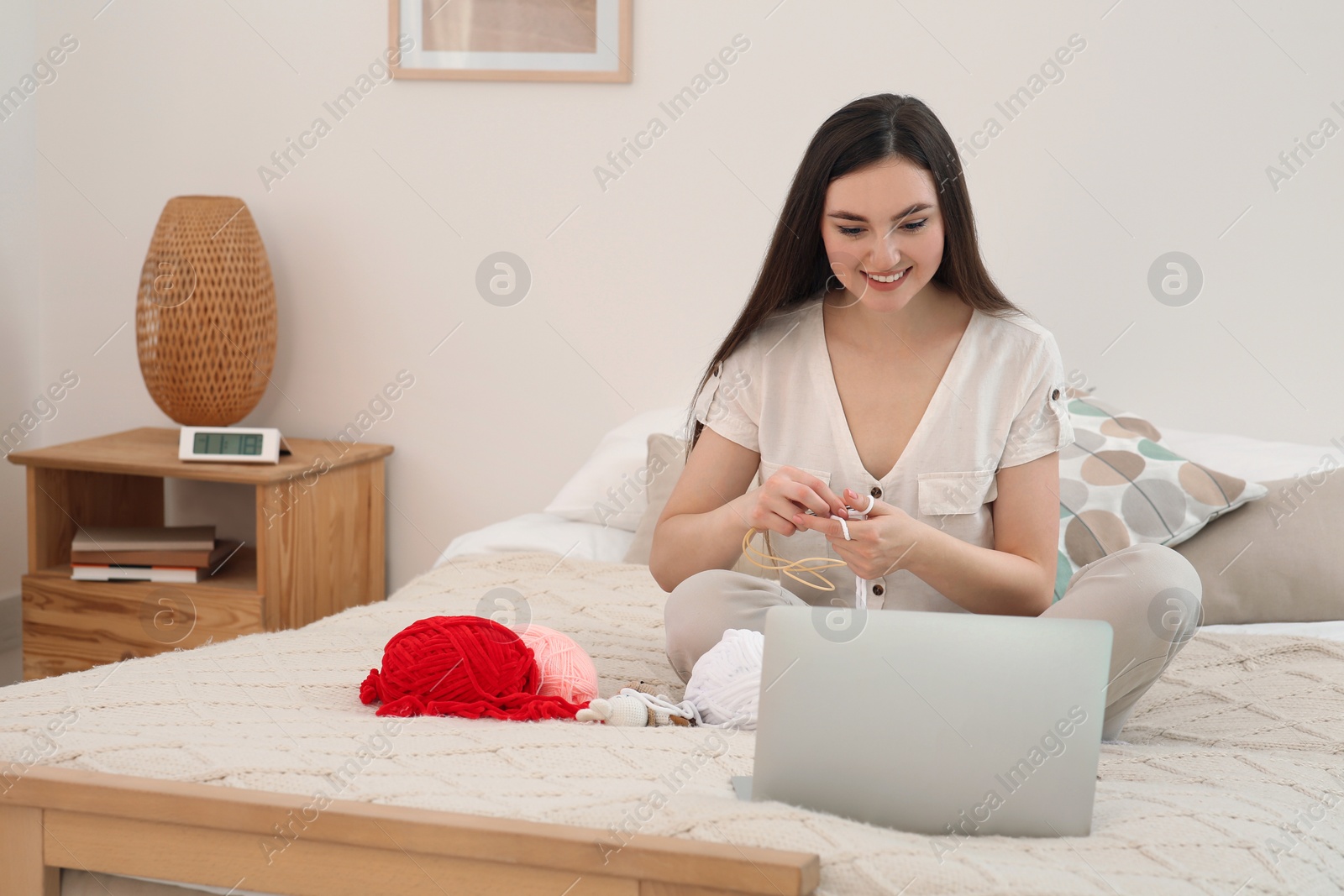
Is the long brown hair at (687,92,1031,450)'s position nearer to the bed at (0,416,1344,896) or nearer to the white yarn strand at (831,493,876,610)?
the white yarn strand at (831,493,876,610)

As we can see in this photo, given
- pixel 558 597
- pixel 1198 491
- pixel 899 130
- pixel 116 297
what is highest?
pixel 899 130

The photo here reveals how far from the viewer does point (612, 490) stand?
7.34 ft

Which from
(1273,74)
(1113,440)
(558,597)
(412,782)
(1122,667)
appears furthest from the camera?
(1273,74)

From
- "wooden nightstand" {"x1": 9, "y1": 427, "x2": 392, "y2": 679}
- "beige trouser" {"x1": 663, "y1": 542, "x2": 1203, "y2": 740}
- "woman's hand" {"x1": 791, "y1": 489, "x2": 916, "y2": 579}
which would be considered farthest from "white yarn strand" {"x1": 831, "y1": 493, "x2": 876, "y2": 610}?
"wooden nightstand" {"x1": 9, "y1": 427, "x2": 392, "y2": 679}

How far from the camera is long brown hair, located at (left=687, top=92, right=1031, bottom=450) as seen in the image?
1345 mm

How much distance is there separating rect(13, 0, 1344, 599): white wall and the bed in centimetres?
120

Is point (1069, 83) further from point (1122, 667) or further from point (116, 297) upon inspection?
point (116, 297)

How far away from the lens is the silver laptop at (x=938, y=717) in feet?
3.00

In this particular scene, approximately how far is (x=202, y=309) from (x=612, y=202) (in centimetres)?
90

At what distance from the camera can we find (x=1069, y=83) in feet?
7.55

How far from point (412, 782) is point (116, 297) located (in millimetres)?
2232

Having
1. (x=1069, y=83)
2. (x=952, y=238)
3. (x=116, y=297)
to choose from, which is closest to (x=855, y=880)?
(x=952, y=238)

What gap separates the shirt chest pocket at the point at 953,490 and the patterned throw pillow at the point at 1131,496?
43 centimetres

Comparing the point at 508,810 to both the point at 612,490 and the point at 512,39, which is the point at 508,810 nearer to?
the point at 612,490
